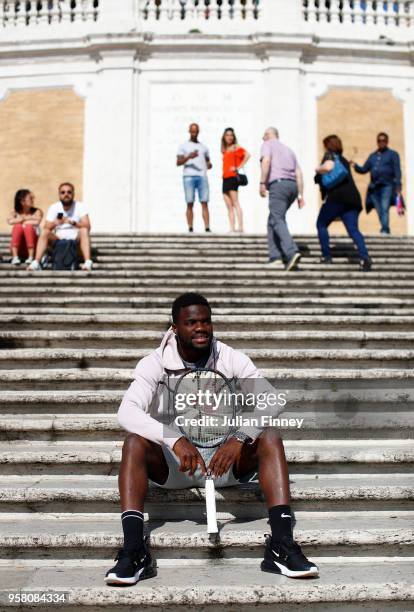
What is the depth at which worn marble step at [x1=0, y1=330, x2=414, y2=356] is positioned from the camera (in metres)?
5.95

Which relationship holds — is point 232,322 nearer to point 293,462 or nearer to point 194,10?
point 293,462

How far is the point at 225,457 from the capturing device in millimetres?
3600

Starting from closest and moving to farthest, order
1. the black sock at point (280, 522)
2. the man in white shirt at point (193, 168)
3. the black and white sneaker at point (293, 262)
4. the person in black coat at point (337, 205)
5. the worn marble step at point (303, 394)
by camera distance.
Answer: the black sock at point (280, 522) → the worn marble step at point (303, 394) → the black and white sneaker at point (293, 262) → the person in black coat at point (337, 205) → the man in white shirt at point (193, 168)

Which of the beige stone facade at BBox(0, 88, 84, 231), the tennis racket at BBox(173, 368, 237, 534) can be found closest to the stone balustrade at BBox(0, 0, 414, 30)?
the beige stone facade at BBox(0, 88, 84, 231)

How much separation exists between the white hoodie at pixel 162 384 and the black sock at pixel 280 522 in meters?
0.39

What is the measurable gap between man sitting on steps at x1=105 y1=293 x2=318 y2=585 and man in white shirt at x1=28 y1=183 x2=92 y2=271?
4.58 m

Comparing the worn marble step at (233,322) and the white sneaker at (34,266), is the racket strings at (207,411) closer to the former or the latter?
the worn marble step at (233,322)

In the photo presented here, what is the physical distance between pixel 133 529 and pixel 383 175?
360 inches

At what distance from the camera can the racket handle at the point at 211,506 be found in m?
3.45

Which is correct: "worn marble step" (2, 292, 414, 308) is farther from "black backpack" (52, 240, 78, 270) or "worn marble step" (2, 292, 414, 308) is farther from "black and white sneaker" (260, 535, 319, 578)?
"black and white sneaker" (260, 535, 319, 578)

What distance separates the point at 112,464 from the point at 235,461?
34.9 inches

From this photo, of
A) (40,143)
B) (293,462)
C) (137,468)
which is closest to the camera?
(137,468)

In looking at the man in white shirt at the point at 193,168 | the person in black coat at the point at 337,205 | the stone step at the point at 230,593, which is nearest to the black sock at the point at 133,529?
the stone step at the point at 230,593

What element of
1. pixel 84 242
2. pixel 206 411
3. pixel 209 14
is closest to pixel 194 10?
pixel 209 14
